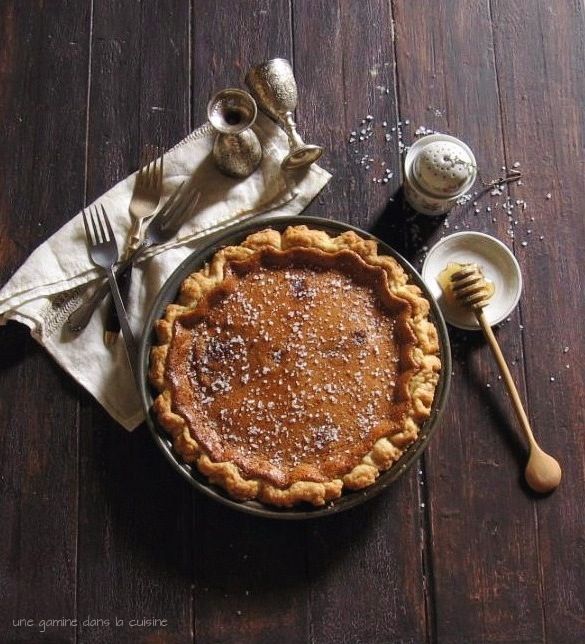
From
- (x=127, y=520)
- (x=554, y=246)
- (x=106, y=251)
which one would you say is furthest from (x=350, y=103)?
(x=127, y=520)

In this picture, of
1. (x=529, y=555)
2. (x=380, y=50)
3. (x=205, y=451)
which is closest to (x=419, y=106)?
(x=380, y=50)

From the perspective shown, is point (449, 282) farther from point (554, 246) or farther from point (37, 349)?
point (37, 349)

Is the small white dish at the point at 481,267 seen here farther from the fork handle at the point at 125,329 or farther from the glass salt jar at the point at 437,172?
the fork handle at the point at 125,329

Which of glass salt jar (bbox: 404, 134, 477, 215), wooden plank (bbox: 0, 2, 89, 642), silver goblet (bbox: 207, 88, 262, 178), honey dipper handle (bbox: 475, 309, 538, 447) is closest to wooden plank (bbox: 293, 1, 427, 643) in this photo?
glass salt jar (bbox: 404, 134, 477, 215)

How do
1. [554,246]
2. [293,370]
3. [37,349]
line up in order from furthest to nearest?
1. [554,246]
2. [37,349]
3. [293,370]

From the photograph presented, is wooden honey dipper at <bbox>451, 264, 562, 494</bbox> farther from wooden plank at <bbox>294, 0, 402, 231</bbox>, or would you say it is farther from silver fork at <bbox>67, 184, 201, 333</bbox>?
silver fork at <bbox>67, 184, 201, 333</bbox>

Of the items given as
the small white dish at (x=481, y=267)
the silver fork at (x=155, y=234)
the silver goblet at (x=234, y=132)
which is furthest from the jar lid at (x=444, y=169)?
the silver fork at (x=155, y=234)
